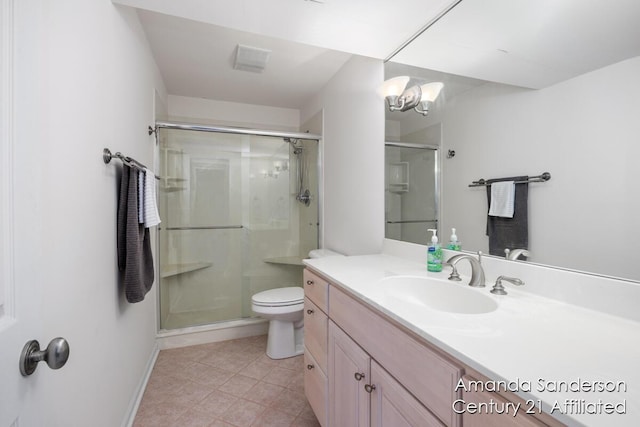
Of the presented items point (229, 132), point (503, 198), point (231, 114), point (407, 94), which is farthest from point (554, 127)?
point (231, 114)

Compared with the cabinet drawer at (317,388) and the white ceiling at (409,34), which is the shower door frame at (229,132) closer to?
the white ceiling at (409,34)

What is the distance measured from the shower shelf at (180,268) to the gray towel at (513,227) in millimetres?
2410

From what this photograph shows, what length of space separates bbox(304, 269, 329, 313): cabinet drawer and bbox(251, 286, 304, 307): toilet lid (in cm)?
70

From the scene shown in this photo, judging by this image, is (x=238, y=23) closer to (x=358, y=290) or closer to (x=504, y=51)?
(x=504, y=51)

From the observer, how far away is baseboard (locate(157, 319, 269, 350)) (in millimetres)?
2365

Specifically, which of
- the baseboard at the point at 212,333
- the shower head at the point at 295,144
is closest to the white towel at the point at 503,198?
the shower head at the point at 295,144

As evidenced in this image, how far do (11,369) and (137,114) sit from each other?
5.33ft

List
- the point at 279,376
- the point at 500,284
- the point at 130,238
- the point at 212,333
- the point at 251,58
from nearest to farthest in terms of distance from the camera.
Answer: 1. the point at 500,284
2. the point at 130,238
3. the point at 279,376
4. the point at 251,58
5. the point at 212,333

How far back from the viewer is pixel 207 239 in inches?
106

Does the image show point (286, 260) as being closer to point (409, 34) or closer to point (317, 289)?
point (317, 289)

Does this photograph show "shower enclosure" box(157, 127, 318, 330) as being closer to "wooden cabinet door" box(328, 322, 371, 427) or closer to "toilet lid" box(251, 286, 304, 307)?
"toilet lid" box(251, 286, 304, 307)

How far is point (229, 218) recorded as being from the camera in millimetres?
2758

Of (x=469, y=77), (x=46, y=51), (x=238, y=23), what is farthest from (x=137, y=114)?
(x=469, y=77)

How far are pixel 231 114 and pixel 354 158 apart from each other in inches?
69.9
